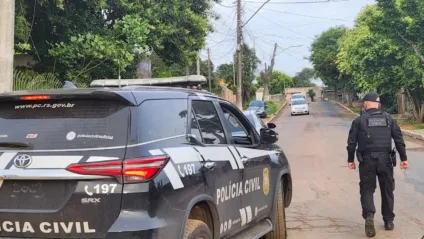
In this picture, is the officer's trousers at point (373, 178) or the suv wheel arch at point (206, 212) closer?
the suv wheel arch at point (206, 212)

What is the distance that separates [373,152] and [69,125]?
4.10 metres

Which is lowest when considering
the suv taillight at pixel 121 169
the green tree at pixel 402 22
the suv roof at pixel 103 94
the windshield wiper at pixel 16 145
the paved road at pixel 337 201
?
the paved road at pixel 337 201

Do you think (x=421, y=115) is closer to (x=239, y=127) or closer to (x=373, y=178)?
(x=373, y=178)

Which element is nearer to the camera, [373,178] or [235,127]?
[235,127]

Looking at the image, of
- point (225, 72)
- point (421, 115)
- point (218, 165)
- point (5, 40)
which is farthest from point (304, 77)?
point (218, 165)

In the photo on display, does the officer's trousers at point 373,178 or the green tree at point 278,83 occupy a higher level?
the green tree at point 278,83

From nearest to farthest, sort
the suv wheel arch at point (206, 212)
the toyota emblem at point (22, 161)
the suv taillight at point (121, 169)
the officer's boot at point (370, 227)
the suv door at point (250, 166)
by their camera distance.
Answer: the suv taillight at point (121, 169), the toyota emblem at point (22, 161), the suv wheel arch at point (206, 212), the suv door at point (250, 166), the officer's boot at point (370, 227)

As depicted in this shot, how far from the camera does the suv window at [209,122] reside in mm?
4238

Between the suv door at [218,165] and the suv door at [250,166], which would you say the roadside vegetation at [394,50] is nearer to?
the suv door at [250,166]

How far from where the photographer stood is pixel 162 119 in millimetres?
3666

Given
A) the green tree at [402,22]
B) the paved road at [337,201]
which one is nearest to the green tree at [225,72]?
the green tree at [402,22]

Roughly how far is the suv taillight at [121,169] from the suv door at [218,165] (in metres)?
0.73

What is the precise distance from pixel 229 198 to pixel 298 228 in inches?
110

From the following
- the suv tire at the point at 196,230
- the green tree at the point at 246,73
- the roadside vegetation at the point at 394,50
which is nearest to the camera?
the suv tire at the point at 196,230
